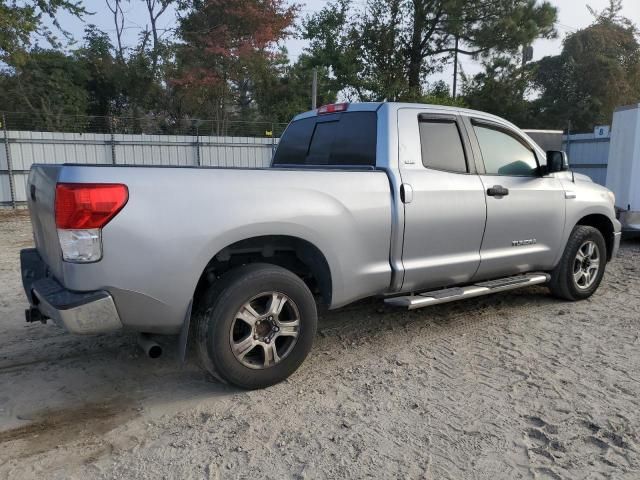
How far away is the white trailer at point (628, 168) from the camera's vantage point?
8875mm

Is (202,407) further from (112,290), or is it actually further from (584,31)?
(584,31)

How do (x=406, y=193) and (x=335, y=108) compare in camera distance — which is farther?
(x=335, y=108)

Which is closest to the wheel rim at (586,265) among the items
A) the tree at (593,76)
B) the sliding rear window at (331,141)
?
the sliding rear window at (331,141)

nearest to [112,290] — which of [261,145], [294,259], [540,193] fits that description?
[294,259]

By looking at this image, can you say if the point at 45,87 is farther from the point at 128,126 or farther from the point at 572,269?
the point at 572,269

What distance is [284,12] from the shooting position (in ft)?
69.0

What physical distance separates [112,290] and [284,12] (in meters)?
20.4

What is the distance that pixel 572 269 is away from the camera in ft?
17.5

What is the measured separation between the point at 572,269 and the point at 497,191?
151 centimetres

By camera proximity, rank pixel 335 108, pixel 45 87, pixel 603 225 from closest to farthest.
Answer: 1. pixel 335 108
2. pixel 603 225
3. pixel 45 87

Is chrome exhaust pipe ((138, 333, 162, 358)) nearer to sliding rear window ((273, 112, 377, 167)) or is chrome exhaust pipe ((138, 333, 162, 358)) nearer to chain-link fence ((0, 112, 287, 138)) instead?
sliding rear window ((273, 112, 377, 167))

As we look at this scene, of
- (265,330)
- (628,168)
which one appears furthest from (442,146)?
(628,168)

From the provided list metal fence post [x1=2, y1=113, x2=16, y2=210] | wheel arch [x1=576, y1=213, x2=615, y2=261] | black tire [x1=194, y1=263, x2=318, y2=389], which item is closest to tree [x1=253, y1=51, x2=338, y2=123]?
metal fence post [x1=2, y1=113, x2=16, y2=210]

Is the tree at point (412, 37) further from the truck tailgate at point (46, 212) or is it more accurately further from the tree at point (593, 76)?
the truck tailgate at point (46, 212)
